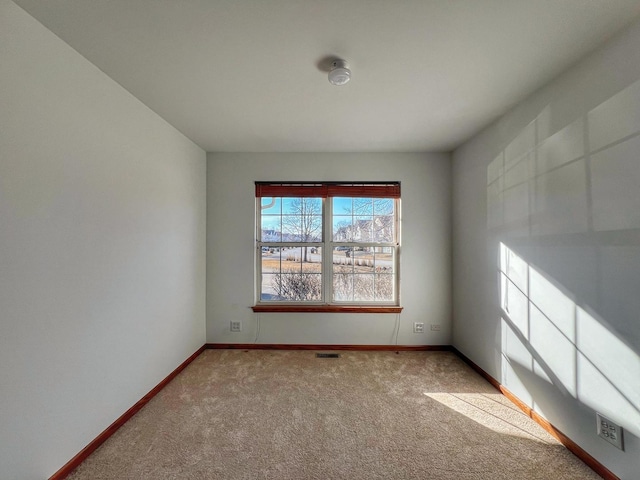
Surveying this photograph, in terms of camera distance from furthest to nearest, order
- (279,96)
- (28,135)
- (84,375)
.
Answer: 1. (279,96)
2. (84,375)
3. (28,135)

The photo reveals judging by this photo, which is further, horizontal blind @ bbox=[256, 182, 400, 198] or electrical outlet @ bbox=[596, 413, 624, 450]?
horizontal blind @ bbox=[256, 182, 400, 198]

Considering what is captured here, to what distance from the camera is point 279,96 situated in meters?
1.98

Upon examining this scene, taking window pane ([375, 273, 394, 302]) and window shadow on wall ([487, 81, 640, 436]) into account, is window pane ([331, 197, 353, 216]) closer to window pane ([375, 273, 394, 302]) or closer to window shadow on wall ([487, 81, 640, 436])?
window pane ([375, 273, 394, 302])

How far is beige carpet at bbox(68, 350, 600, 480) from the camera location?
59.9 inches

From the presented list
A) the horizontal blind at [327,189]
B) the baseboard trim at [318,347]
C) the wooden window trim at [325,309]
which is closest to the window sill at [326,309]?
the wooden window trim at [325,309]

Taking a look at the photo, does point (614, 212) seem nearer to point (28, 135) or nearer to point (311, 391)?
point (311, 391)

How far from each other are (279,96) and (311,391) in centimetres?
247

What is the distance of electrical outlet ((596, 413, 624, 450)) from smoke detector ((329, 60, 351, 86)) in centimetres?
248

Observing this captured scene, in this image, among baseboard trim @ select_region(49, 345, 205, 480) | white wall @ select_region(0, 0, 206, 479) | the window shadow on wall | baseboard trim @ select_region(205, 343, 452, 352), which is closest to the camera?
white wall @ select_region(0, 0, 206, 479)

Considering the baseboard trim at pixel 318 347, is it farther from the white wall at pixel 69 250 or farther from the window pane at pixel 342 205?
the window pane at pixel 342 205

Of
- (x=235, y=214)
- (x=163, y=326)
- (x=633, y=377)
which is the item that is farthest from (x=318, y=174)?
(x=633, y=377)

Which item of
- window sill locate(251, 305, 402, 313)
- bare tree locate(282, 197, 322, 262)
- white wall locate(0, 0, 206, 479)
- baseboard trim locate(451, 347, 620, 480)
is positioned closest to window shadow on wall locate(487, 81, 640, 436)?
baseboard trim locate(451, 347, 620, 480)

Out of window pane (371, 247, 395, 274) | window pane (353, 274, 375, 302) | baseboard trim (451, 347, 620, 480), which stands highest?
window pane (371, 247, 395, 274)

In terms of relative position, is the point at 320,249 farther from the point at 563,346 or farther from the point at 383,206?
the point at 563,346
